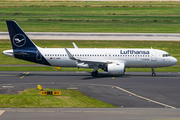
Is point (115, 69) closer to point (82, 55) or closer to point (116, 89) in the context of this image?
point (82, 55)

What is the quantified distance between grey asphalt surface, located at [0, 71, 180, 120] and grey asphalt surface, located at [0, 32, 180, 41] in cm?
3043

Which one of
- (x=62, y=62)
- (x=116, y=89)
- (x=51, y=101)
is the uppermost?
(x=62, y=62)

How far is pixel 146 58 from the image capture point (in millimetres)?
46312

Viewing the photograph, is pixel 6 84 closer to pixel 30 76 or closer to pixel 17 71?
pixel 30 76

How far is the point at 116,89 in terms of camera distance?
120 ft

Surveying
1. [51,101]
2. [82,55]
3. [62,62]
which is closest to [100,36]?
[82,55]

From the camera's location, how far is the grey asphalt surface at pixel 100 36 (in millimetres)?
78250

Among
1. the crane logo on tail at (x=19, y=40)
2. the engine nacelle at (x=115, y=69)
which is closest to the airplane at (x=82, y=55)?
the crane logo on tail at (x=19, y=40)

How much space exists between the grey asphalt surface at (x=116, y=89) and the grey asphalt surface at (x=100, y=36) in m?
30.4

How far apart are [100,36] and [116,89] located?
45.8 meters

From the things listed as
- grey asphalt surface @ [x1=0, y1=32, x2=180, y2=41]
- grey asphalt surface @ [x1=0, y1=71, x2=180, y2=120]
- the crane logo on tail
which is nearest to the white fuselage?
grey asphalt surface @ [x1=0, y1=71, x2=180, y2=120]

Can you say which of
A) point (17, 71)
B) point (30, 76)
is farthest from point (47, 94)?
point (17, 71)

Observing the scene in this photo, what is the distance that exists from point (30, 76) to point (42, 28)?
52.3 m

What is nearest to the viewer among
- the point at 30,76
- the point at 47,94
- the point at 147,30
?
the point at 47,94
